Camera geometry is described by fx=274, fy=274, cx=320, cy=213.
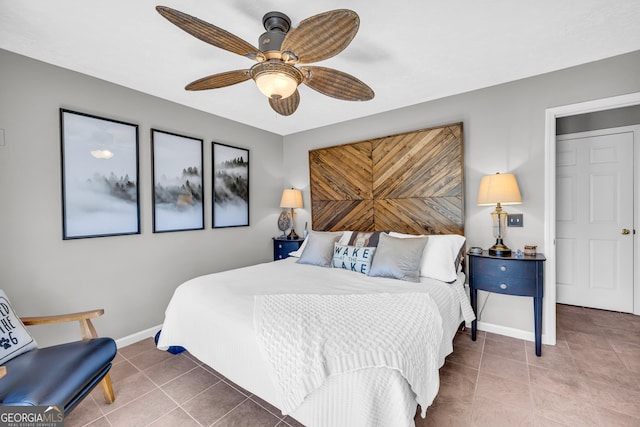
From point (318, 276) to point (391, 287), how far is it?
678mm

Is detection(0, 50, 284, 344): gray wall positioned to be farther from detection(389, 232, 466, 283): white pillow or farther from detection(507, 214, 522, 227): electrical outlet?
detection(507, 214, 522, 227): electrical outlet

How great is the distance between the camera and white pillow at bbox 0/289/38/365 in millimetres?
1595

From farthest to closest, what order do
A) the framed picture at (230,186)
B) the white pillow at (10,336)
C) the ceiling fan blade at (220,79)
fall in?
the framed picture at (230,186), the ceiling fan blade at (220,79), the white pillow at (10,336)

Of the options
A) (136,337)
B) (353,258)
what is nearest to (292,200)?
(353,258)

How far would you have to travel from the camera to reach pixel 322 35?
1.39 meters

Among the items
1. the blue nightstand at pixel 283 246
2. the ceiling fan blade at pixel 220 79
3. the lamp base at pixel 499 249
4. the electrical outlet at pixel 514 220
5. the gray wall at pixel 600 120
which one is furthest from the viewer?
the blue nightstand at pixel 283 246

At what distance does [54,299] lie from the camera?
2.31 m

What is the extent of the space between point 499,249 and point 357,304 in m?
1.71

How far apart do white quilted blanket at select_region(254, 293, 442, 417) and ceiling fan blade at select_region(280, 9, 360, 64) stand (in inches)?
59.0

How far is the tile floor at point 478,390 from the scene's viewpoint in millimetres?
1696

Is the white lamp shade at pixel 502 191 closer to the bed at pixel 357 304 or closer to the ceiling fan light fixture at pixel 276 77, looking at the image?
the bed at pixel 357 304

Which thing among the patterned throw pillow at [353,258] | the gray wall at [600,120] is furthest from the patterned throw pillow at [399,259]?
the gray wall at [600,120]

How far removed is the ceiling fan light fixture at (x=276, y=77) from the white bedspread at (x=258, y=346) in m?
1.38

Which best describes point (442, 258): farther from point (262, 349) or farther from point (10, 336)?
point (10, 336)
